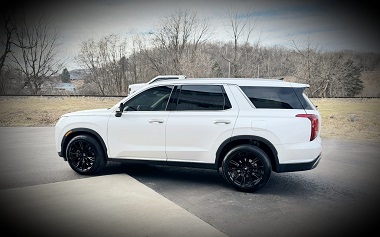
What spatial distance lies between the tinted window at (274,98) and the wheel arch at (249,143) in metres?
0.56

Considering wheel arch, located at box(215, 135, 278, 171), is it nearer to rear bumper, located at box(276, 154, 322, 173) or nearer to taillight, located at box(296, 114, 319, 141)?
rear bumper, located at box(276, 154, 322, 173)

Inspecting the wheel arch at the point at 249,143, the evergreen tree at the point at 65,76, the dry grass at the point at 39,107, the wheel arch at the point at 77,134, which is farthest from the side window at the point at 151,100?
the evergreen tree at the point at 65,76

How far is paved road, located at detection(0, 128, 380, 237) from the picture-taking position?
3492 mm

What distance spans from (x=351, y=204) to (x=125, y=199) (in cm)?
332

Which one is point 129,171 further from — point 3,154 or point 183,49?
point 183,49

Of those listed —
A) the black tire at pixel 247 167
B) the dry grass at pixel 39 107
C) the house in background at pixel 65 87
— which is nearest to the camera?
the black tire at pixel 247 167

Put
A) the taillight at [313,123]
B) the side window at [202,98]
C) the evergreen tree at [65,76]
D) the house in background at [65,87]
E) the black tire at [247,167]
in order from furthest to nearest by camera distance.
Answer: the evergreen tree at [65,76], the house in background at [65,87], the side window at [202,98], the black tire at [247,167], the taillight at [313,123]

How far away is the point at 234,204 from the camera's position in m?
4.14

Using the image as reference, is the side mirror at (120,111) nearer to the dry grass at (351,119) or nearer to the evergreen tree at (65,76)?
the dry grass at (351,119)

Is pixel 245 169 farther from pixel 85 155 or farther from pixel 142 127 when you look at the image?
pixel 85 155

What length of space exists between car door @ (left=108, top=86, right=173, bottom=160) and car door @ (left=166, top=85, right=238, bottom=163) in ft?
0.59

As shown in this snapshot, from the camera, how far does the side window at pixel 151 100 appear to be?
5.21 metres

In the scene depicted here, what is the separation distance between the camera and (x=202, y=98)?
498 centimetres

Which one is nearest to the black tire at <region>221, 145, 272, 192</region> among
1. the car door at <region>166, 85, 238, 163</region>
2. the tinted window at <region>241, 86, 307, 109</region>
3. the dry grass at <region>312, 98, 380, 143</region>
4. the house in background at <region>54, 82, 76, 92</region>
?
the car door at <region>166, 85, 238, 163</region>
